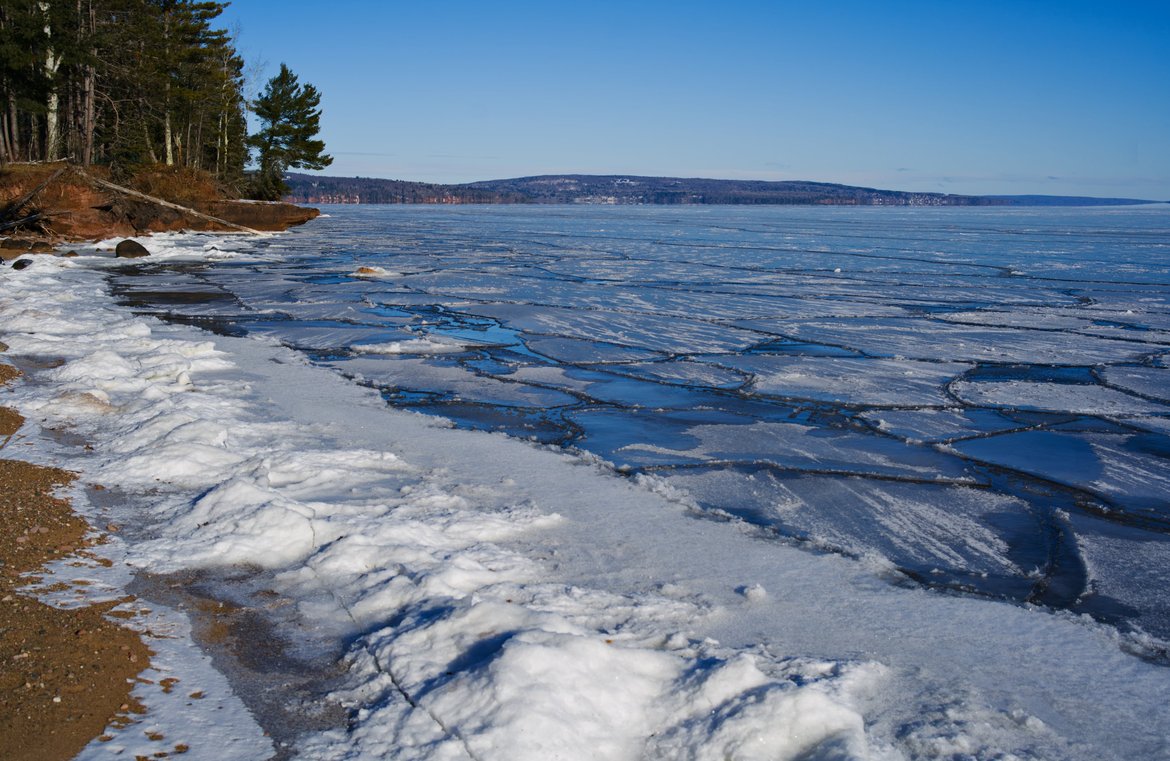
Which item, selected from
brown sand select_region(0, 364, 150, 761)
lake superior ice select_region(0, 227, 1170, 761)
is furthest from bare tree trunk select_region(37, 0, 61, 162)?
brown sand select_region(0, 364, 150, 761)

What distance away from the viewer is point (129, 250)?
21797 millimetres

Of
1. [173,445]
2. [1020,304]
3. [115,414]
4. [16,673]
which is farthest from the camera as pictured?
[1020,304]

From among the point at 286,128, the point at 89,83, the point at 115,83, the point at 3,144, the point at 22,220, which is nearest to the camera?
the point at 22,220

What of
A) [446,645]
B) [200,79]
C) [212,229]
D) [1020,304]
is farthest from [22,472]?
[200,79]

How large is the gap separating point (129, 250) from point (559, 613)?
21.3 metres

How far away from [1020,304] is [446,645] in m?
14.8

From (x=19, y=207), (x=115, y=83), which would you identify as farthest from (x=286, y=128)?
(x=19, y=207)

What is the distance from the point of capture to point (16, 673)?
292 centimetres

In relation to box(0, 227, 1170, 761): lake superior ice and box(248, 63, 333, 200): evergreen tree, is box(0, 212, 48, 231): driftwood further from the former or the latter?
box(248, 63, 333, 200): evergreen tree

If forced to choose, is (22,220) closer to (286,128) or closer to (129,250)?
(129,250)

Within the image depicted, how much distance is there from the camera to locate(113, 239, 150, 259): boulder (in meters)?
21.7

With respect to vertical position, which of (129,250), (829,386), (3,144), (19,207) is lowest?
(829,386)

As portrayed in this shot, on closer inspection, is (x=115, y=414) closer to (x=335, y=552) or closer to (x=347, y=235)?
(x=335, y=552)

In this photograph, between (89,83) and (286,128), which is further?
(286,128)
